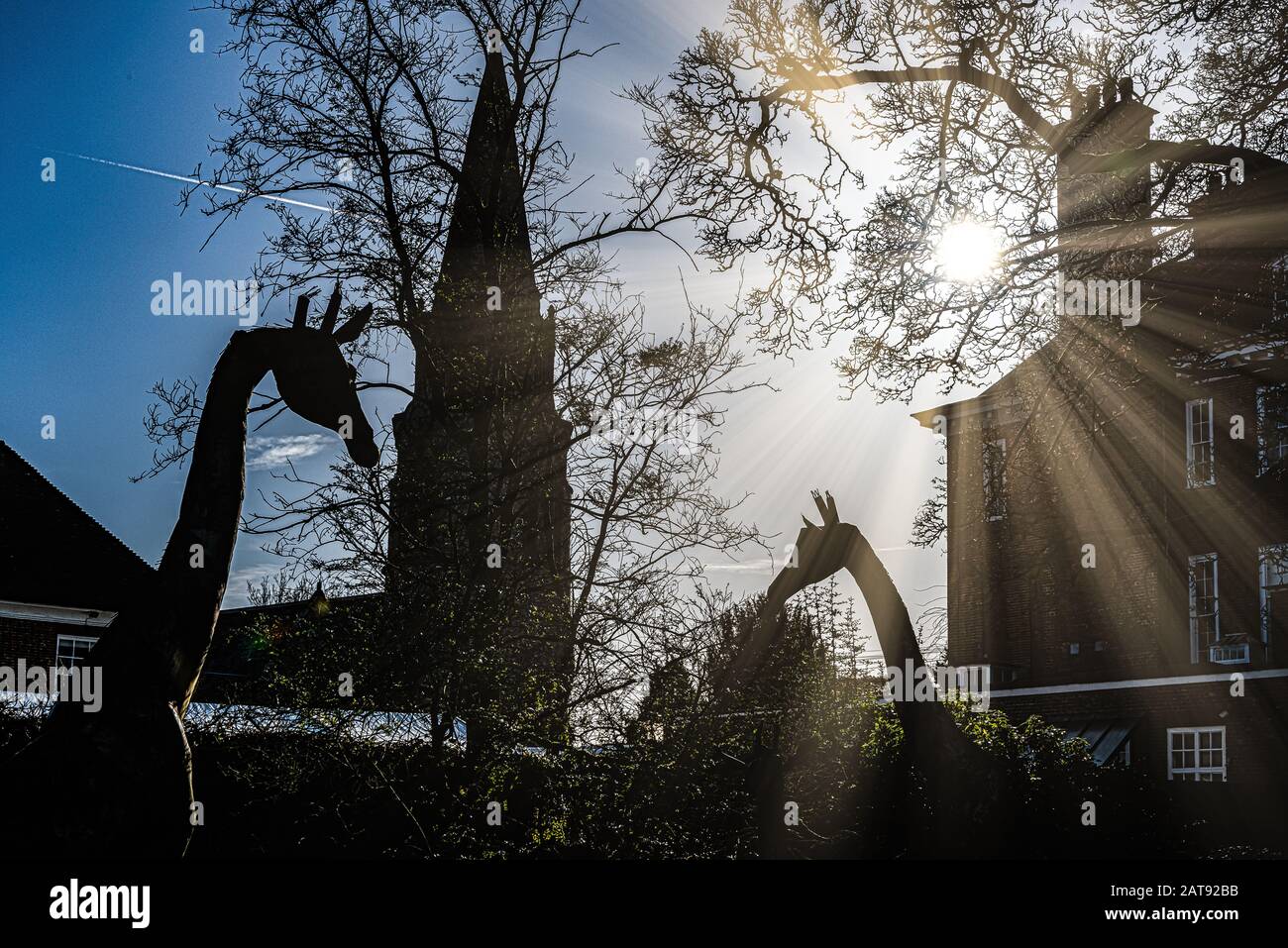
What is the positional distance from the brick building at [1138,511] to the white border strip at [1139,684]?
0.04 metres

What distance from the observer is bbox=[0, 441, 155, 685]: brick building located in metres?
23.7

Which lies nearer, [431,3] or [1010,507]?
[1010,507]

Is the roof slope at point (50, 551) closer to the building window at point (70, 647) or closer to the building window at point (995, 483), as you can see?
the building window at point (70, 647)

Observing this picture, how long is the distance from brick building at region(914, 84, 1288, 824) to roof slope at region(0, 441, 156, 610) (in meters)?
20.5

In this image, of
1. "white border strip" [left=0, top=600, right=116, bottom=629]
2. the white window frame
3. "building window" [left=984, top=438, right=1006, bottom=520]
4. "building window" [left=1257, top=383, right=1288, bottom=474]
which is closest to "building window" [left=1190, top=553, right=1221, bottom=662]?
the white window frame

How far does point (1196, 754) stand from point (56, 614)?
26228 millimetres

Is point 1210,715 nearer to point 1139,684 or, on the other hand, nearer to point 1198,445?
point 1139,684

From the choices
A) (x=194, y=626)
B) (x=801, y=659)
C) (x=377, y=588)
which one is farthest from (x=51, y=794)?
(x=801, y=659)

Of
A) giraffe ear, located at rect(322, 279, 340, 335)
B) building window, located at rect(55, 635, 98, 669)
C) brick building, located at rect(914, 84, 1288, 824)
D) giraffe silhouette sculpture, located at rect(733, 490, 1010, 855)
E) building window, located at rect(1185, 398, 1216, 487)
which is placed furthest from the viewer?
building window, located at rect(55, 635, 98, 669)

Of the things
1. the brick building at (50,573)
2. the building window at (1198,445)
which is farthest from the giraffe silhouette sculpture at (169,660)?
the building window at (1198,445)

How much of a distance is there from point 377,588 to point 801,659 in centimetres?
370

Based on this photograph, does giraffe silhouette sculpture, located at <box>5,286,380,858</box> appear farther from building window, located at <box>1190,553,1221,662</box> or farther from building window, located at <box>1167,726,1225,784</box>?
building window, located at <box>1167,726,1225,784</box>
